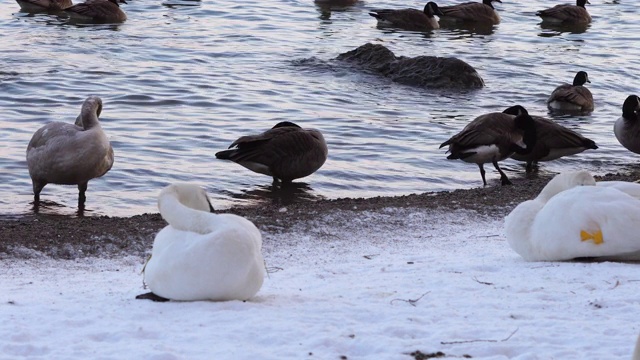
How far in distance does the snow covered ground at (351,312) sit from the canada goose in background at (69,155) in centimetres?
332

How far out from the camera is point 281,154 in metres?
12.1

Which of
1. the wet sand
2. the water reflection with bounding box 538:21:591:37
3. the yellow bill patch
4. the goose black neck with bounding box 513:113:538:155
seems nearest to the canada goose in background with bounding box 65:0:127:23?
the water reflection with bounding box 538:21:591:37

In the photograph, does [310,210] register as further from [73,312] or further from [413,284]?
[73,312]

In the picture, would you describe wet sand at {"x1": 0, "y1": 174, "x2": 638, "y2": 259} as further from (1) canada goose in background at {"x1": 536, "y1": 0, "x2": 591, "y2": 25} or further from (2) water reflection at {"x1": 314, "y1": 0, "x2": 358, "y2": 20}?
(2) water reflection at {"x1": 314, "y1": 0, "x2": 358, "y2": 20}

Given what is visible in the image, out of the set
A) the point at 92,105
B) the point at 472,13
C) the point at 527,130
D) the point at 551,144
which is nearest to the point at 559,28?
the point at 472,13

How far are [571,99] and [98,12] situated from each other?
1198cm

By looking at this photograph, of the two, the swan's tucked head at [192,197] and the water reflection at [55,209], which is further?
the water reflection at [55,209]

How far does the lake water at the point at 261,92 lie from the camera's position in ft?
41.8

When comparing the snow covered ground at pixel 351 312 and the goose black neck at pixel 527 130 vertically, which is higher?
the snow covered ground at pixel 351 312

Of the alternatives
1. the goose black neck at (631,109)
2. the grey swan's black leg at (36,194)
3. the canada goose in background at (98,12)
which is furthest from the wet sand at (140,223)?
the canada goose in background at (98,12)

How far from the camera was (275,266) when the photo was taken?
24.4 ft

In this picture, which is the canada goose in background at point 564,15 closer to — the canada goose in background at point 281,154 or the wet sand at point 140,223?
the canada goose in background at point 281,154

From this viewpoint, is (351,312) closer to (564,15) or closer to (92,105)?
(92,105)

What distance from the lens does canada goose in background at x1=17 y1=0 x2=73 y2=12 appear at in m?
25.8
